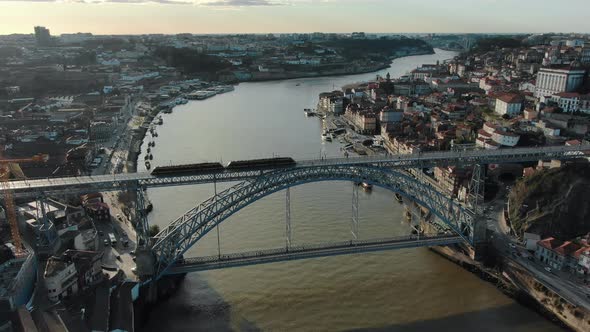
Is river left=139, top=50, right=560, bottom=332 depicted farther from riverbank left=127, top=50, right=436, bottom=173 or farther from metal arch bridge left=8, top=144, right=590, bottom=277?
riverbank left=127, top=50, right=436, bottom=173

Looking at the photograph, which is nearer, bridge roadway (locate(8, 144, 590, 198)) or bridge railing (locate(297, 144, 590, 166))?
bridge roadway (locate(8, 144, 590, 198))

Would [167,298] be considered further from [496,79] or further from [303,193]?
[496,79]

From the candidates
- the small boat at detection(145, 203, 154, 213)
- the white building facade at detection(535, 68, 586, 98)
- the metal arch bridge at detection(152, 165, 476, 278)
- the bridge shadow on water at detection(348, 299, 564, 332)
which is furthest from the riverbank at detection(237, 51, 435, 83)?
the bridge shadow on water at detection(348, 299, 564, 332)

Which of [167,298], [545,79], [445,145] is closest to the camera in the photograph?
[167,298]

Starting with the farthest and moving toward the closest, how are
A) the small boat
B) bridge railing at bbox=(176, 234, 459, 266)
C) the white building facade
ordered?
the white building facade → the small boat → bridge railing at bbox=(176, 234, 459, 266)

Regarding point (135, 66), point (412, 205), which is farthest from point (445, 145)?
point (135, 66)

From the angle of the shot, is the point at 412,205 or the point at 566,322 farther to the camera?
the point at 412,205

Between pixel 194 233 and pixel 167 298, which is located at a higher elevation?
pixel 194 233

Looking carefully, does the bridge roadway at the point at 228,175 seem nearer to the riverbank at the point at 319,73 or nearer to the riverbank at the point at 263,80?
the riverbank at the point at 263,80

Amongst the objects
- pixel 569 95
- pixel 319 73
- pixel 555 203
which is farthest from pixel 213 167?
pixel 319 73
